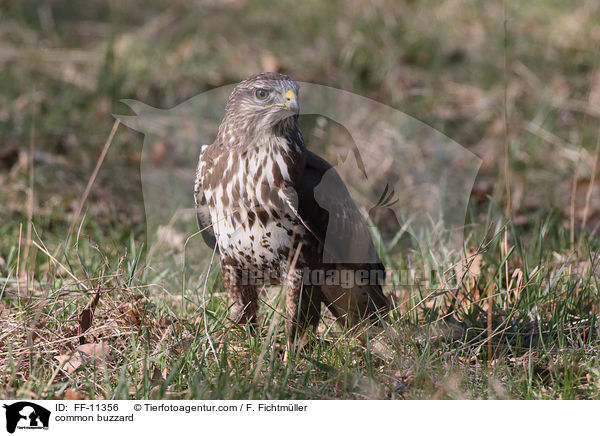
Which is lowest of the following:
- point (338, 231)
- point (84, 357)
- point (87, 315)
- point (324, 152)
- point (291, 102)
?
point (84, 357)

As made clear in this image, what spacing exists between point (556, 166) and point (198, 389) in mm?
4365

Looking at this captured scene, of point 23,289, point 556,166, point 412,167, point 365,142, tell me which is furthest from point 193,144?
point 556,166

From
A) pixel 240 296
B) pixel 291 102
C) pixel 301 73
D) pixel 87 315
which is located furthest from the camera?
pixel 301 73

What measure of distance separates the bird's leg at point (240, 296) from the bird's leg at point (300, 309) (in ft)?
0.68

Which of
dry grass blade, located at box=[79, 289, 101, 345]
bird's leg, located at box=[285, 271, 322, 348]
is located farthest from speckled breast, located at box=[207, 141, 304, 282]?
dry grass blade, located at box=[79, 289, 101, 345]

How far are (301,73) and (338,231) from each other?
165 inches

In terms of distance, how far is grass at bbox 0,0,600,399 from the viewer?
2961 millimetres

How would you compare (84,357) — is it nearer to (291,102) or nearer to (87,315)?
(87,315)

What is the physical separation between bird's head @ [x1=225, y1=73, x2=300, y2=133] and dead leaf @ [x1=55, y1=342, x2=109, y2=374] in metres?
1.14

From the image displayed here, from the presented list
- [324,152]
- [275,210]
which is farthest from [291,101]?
[324,152]

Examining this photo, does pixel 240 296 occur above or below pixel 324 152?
below
